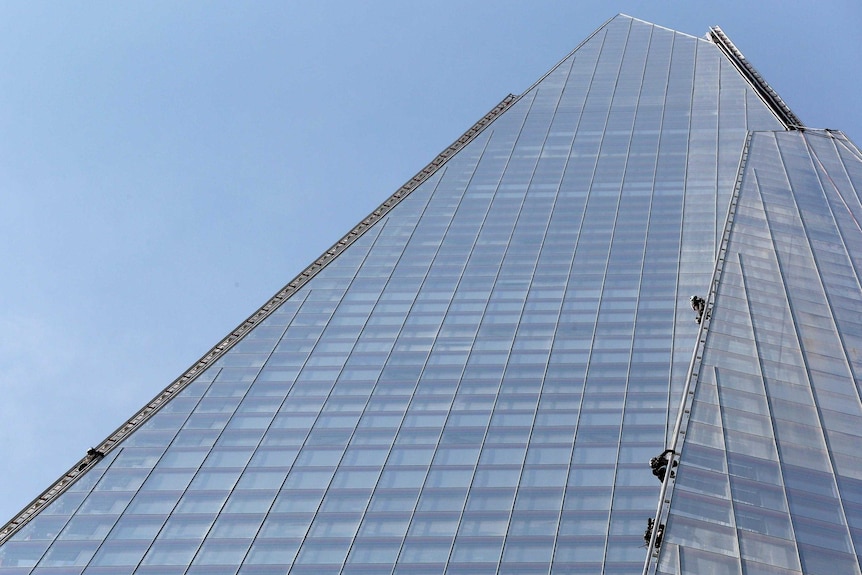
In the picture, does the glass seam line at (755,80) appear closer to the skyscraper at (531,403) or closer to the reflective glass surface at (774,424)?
the skyscraper at (531,403)

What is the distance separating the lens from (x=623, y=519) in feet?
159

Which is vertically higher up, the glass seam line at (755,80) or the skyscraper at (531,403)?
the glass seam line at (755,80)

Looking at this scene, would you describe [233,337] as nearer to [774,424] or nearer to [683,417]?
[683,417]

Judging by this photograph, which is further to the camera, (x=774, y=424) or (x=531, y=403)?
(x=531, y=403)

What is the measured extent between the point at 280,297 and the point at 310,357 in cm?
971

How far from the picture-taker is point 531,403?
2290 inches

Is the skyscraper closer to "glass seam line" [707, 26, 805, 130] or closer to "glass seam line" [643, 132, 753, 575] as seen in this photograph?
"glass seam line" [643, 132, 753, 575]

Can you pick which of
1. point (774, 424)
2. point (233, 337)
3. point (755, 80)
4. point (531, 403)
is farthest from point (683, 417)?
point (755, 80)

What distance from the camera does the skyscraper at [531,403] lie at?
110ft

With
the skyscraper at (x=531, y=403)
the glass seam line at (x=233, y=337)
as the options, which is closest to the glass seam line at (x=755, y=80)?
the skyscraper at (x=531, y=403)

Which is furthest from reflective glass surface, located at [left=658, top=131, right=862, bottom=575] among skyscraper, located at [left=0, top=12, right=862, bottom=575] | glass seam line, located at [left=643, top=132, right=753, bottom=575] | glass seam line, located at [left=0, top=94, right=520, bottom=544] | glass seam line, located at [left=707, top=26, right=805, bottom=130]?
glass seam line, located at [left=707, top=26, right=805, bottom=130]

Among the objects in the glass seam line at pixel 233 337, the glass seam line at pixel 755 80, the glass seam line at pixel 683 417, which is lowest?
the glass seam line at pixel 683 417

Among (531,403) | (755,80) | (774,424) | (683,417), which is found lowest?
(683,417)

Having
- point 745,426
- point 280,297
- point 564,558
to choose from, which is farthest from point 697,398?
point 280,297
